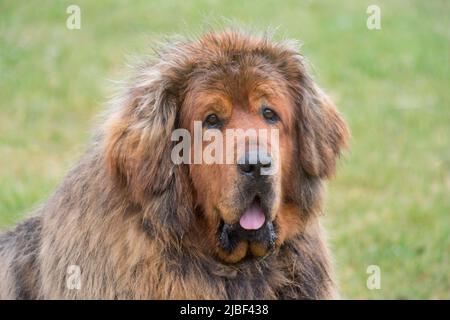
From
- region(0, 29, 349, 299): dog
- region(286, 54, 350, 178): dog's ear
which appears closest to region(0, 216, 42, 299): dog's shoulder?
region(0, 29, 349, 299): dog

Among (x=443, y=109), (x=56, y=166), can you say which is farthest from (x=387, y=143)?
(x=56, y=166)

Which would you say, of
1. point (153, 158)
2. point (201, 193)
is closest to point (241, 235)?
point (201, 193)

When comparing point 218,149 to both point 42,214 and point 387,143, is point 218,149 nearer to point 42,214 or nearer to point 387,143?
point 42,214

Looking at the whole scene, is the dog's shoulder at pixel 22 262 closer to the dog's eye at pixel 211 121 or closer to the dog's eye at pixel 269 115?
the dog's eye at pixel 211 121

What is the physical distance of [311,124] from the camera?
20.7ft

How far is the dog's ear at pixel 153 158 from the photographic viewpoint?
5.89 m

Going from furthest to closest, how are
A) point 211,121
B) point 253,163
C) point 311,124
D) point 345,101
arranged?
point 345,101, point 311,124, point 211,121, point 253,163

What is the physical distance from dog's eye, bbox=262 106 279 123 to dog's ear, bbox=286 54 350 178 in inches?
10.4

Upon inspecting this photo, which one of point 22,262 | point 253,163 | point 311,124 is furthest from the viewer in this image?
point 22,262

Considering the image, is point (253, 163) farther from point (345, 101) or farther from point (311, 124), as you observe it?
point (345, 101)

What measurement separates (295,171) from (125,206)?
120 centimetres

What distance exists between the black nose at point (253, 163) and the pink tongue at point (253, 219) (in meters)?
0.30

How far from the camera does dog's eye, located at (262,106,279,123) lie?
6023 millimetres

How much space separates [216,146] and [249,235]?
0.63 metres
